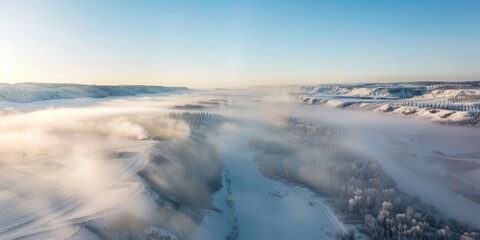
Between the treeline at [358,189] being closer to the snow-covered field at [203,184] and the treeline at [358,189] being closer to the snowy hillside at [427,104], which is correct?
the snow-covered field at [203,184]

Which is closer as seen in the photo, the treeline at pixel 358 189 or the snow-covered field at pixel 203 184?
the snow-covered field at pixel 203 184

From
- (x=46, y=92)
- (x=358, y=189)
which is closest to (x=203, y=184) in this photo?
(x=358, y=189)

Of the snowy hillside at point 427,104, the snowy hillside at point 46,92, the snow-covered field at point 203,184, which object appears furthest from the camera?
the snowy hillside at point 46,92

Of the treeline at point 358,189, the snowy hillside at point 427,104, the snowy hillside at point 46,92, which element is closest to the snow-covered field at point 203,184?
the treeline at point 358,189

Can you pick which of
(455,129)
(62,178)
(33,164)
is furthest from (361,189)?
(455,129)

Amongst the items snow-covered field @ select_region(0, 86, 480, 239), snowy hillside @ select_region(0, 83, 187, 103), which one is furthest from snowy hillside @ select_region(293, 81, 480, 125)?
snowy hillside @ select_region(0, 83, 187, 103)

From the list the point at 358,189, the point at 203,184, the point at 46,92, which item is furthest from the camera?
the point at 46,92

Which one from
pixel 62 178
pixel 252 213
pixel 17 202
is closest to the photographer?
pixel 17 202

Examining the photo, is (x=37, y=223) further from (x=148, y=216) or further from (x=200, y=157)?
(x=200, y=157)

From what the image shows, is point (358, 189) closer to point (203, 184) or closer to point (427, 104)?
point (203, 184)
